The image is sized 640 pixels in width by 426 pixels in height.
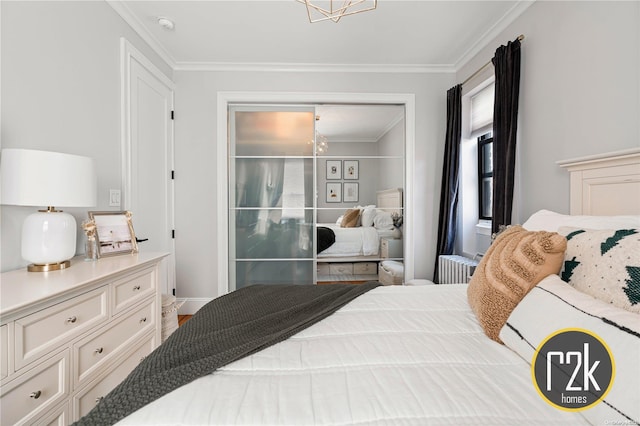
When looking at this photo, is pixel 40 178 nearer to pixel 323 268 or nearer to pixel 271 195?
pixel 271 195

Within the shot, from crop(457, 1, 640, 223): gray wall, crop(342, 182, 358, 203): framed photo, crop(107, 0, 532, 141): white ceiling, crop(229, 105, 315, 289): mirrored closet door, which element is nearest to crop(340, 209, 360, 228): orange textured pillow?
crop(342, 182, 358, 203): framed photo

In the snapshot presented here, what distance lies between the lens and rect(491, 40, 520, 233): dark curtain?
217 centimetres

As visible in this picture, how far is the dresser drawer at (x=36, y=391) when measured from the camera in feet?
3.14

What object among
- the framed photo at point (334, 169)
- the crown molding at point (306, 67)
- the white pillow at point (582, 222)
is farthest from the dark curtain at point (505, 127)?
the framed photo at point (334, 169)

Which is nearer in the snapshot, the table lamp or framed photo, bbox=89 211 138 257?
the table lamp

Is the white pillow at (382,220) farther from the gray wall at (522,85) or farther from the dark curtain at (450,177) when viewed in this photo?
the gray wall at (522,85)

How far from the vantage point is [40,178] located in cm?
128

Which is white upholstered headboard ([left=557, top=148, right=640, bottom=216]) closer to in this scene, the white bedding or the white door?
the white bedding

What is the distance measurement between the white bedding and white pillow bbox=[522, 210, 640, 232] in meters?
A: 1.94

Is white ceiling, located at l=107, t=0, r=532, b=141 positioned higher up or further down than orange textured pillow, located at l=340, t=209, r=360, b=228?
higher up

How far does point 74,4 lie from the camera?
6.04 ft

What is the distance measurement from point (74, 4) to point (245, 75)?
157 cm

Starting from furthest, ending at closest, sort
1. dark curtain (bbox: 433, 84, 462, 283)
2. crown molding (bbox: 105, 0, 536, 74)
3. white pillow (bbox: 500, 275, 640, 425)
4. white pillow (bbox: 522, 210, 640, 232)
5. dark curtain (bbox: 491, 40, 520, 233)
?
1. crown molding (bbox: 105, 0, 536, 74)
2. dark curtain (bbox: 433, 84, 462, 283)
3. dark curtain (bbox: 491, 40, 520, 233)
4. white pillow (bbox: 522, 210, 640, 232)
5. white pillow (bbox: 500, 275, 640, 425)

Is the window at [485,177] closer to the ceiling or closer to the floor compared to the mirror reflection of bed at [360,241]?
closer to the ceiling
